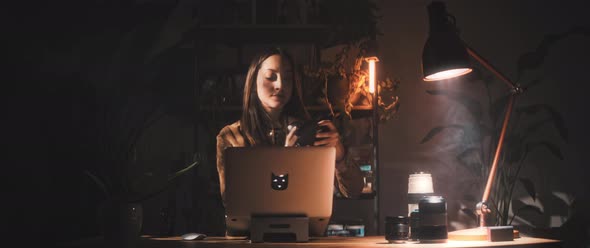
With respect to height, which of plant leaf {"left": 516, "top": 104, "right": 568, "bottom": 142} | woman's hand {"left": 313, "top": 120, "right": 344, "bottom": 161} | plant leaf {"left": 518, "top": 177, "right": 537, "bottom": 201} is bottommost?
plant leaf {"left": 518, "top": 177, "right": 537, "bottom": 201}

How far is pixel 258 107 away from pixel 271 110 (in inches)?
3.2

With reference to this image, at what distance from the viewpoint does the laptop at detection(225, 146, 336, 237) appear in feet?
5.75

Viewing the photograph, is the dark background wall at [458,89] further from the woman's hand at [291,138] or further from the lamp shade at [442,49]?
the lamp shade at [442,49]

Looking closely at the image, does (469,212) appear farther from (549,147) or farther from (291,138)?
(291,138)

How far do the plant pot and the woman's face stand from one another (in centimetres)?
145

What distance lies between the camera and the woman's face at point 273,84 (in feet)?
10.4

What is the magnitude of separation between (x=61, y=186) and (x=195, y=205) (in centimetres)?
95

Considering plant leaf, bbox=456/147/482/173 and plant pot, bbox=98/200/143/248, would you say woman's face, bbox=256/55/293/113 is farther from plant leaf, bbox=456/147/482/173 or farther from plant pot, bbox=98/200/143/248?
plant pot, bbox=98/200/143/248

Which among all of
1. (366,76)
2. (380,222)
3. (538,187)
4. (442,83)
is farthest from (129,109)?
(538,187)

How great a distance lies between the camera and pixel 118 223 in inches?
71.0

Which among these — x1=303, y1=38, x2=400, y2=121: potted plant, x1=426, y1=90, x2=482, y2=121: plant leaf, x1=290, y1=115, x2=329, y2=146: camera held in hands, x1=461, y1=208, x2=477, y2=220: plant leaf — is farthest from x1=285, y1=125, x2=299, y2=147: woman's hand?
x1=461, y1=208, x2=477, y2=220: plant leaf

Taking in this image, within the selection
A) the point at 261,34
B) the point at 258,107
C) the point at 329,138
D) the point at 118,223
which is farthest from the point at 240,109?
the point at 118,223

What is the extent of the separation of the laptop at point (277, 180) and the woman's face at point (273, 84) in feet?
4.67

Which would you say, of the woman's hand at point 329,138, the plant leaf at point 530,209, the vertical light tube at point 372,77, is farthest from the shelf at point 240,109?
the plant leaf at point 530,209
